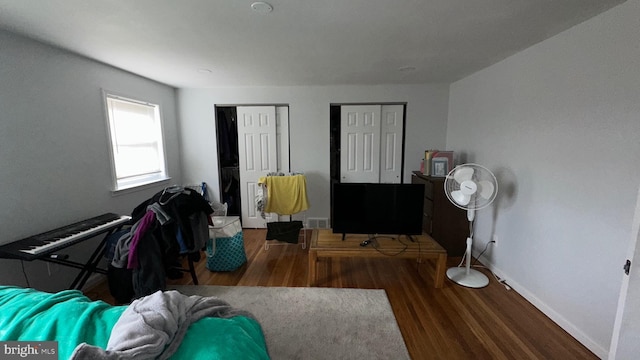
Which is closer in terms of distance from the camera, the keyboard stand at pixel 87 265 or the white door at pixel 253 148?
the keyboard stand at pixel 87 265

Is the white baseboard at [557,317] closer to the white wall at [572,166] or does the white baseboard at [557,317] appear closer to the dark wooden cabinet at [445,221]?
the white wall at [572,166]

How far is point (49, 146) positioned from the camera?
6.77 feet

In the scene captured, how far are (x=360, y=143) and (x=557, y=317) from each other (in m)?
2.81

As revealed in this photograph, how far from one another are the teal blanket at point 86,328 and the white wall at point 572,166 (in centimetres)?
226

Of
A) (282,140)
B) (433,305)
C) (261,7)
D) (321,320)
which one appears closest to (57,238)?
(321,320)

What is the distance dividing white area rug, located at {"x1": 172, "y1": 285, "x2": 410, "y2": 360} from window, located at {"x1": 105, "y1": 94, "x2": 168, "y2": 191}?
1.62m

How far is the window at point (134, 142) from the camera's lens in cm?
273

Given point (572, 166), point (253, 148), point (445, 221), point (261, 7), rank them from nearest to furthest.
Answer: point (261, 7) < point (572, 166) < point (445, 221) < point (253, 148)

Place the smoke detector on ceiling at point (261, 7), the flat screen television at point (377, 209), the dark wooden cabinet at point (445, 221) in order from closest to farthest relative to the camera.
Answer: the smoke detector on ceiling at point (261, 7)
the flat screen television at point (377, 209)
the dark wooden cabinet at point (445, 221)

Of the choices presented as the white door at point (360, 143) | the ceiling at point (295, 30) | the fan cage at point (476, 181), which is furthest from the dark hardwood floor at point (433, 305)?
the ceiling at point (295, 30)

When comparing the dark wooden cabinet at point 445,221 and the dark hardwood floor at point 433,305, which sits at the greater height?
the dark wooden cabinet at point 445,221

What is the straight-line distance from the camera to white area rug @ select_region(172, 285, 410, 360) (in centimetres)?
166

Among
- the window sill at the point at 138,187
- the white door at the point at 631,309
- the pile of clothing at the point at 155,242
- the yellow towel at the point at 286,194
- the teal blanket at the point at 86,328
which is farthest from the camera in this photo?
the yellow towel at the point at 286,194

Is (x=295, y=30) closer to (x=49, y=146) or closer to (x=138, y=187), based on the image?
(x=49, y=146)
